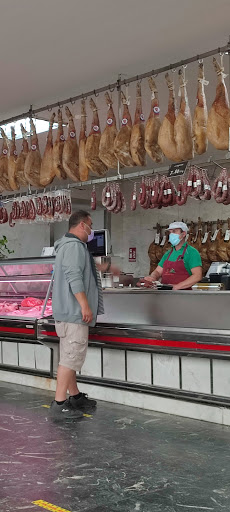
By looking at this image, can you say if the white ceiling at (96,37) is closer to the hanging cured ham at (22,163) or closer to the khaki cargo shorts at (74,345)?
the hanging cured ham at (22,163)

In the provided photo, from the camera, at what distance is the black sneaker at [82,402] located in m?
5.20

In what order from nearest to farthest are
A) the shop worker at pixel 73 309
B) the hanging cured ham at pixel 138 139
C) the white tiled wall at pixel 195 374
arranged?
the white tiled wall at pixel 195 374
the shop worker at pixel 73 309
the hanging cured ham at pixel 138 139

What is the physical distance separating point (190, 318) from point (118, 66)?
269 cm

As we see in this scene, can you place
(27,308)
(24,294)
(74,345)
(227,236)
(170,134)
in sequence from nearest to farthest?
(74,345), (170,134), (27,308), (24,294), (227,236)

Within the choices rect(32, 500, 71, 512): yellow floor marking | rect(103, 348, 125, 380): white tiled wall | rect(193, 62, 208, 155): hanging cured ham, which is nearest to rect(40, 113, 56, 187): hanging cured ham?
rect(193, 62, 208, 155): hanging cured ham

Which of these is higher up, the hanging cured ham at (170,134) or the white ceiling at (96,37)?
the white ceiling at (96,37)

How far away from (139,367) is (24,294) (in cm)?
209

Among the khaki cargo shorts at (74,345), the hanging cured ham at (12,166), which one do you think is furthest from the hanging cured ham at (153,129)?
the hanging cured ham at (12,166)

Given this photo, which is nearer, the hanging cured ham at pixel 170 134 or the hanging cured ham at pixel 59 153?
the hanging cured ham at pixel 170 134

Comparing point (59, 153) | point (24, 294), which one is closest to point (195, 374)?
point (24, 294)

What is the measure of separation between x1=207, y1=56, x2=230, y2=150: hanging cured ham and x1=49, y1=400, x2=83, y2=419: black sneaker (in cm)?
256

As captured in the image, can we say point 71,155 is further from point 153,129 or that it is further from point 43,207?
point 153,129

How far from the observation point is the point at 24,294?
6867 millimetres

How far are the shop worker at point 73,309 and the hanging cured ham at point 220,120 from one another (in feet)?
4.44
